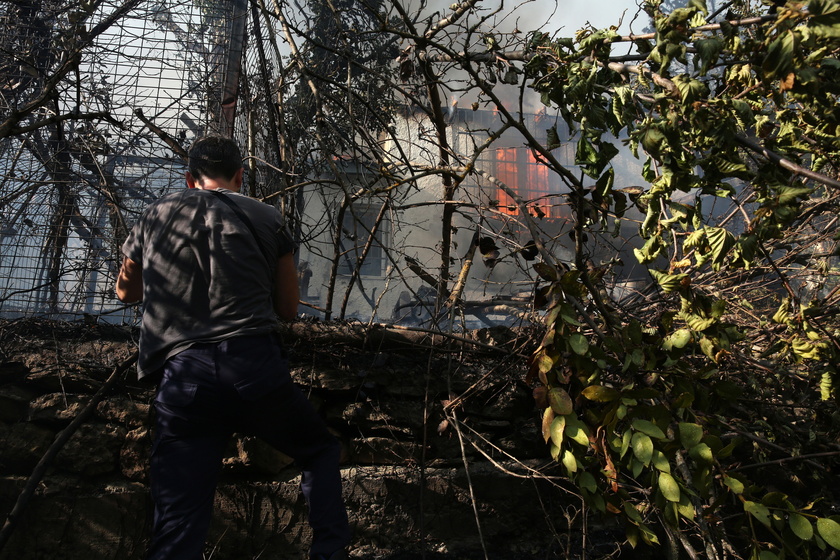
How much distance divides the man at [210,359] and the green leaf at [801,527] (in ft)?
4.72

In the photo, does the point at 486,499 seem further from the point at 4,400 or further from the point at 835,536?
the point at 4,400

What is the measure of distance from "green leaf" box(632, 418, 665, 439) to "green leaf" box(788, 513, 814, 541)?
16.5 inches

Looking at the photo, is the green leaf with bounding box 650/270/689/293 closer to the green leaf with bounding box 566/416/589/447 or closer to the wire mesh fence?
the green leaf with bounding box 566/416/589/447

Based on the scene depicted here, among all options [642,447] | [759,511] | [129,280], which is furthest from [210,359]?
[759,511]

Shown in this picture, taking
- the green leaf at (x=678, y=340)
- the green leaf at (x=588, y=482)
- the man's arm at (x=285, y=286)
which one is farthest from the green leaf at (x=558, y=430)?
Answer: the man's arm at (x=285, y=286)

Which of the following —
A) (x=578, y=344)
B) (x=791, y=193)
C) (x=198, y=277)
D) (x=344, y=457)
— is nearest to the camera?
(x=791, y=193)

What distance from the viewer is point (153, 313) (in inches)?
81.0

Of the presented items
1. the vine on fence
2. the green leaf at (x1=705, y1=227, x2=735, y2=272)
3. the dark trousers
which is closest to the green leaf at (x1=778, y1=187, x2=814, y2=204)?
the vine on fence

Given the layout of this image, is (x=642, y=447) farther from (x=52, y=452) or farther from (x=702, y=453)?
(x=52, y=452)

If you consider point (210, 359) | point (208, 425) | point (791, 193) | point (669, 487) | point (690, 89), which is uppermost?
point (690, 89)

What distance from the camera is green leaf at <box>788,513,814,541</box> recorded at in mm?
1454

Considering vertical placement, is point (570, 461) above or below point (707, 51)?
below

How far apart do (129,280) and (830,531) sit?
2517mm

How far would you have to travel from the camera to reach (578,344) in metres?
1.66
